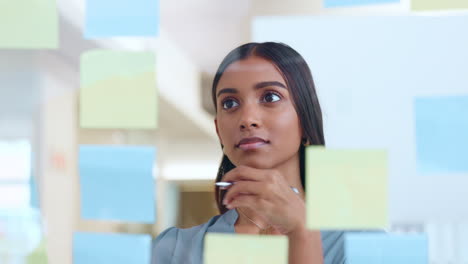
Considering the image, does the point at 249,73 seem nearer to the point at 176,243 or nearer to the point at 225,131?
the point at 225,131

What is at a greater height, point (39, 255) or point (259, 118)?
point (259, 118)

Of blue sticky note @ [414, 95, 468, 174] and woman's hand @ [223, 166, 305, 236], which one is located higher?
blue sticky note @ [414, 95, 468, 174]

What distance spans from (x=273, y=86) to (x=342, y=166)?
9cm

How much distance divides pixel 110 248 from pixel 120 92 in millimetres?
144

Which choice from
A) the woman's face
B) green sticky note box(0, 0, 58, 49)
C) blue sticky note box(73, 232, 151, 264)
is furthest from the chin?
green sticky note box(0, 0, 58, 49)

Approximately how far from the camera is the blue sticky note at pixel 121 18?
449 millimetres

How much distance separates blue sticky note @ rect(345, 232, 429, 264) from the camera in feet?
1.34

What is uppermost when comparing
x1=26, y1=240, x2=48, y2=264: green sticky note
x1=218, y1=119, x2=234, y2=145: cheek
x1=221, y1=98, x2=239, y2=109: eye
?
x1=221, y1=98, x2=239, y2=109: eye

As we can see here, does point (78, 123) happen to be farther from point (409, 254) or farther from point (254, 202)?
point (409, 254)

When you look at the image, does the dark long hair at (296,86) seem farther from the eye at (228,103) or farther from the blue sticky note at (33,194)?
the blue sticky note at (33,194)

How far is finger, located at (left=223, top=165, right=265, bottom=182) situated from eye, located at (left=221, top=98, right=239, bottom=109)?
54 millimetres

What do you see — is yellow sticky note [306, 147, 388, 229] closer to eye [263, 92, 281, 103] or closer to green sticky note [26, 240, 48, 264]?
eye [263, 92, 281, 103]

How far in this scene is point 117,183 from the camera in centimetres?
44

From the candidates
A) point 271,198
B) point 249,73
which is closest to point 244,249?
point 271,198
